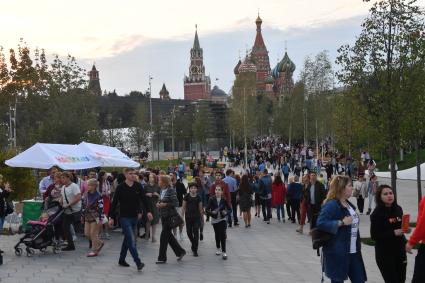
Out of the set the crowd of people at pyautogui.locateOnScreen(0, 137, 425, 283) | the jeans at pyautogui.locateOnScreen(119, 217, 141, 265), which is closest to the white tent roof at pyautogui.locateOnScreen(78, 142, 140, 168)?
the crowd of people at pyautogui.locateOnScreen(0, 137, 425, 283)

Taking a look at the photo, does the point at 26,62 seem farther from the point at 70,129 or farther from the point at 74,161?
the point at 74,161

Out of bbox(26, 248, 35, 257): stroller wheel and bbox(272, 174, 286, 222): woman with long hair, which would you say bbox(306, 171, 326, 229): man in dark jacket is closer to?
bbox(272, 174, 286, 222): woman with long hair

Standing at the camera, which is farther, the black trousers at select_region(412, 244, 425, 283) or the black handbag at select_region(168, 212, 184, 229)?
the black handbag at select_region(168, 212, 184, 229)

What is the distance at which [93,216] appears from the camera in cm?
1157

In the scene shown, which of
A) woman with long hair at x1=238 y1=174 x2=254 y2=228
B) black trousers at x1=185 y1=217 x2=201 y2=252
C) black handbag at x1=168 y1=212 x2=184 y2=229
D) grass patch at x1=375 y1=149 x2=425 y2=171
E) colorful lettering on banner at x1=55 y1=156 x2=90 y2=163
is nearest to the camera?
black handbag at x1=168 y1=212 x2=184 y2=229

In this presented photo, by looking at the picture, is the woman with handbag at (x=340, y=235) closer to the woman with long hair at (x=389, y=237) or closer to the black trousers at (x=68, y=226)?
the woman with long hair at (x=389, y=237)

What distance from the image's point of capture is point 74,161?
52.5ft

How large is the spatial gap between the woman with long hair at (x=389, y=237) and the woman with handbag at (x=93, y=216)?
6.20m

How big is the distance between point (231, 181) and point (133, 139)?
176 ft

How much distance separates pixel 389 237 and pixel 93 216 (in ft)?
21.1

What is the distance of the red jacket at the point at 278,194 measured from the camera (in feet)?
60.2

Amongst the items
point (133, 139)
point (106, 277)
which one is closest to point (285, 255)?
point (106, 277)

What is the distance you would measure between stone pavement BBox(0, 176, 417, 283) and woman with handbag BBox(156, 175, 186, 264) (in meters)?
0.20

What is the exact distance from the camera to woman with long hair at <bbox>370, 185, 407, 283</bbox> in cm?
694
